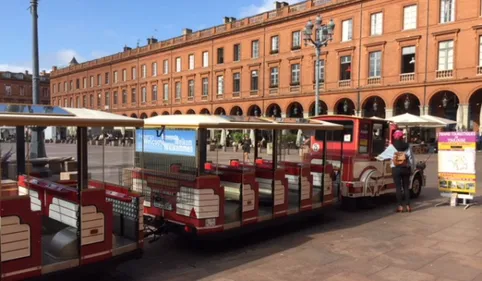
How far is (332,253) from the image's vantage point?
619cm

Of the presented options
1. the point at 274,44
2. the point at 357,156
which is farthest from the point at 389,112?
the point at 357,156

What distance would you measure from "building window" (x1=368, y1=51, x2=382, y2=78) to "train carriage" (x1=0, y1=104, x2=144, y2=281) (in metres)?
31.4

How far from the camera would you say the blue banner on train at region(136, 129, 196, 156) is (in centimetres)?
623

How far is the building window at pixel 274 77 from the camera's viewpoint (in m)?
41.4

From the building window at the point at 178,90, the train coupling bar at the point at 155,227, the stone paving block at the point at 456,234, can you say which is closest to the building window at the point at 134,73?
the building window at the point at 178,90

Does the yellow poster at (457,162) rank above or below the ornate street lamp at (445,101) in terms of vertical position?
below

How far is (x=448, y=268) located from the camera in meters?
5.51

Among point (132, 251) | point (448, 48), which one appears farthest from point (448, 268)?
point (448, 48)

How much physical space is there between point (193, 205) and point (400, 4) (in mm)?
31400

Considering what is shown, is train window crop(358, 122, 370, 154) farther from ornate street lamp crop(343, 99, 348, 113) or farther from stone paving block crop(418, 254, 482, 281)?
ornate street lamp crop(343, 99, 348, 113)

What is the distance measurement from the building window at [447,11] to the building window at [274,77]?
51.3ft

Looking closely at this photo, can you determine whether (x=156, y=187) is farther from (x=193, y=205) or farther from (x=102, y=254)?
(x=102, y=254)

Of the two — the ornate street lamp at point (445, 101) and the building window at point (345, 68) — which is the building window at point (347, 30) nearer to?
the building window at point (345, 68)

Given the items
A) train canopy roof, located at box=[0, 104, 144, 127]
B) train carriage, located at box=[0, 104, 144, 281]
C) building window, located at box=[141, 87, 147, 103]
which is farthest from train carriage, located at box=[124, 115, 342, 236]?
building window, located at box=[141, 87, 147, 103]
